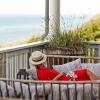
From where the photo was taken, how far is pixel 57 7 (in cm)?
753

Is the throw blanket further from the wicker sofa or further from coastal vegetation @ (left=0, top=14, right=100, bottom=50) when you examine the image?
coastal vegetation @ (left=0, top=14, right=100, bottom=50)

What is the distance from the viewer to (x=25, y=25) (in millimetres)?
6805

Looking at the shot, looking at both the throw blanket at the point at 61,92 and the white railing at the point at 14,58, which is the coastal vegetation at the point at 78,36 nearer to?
the white railing at the point at 14,58

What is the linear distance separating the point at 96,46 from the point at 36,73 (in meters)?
3.59

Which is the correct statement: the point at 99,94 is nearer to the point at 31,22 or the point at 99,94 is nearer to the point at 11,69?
the point at 11,69

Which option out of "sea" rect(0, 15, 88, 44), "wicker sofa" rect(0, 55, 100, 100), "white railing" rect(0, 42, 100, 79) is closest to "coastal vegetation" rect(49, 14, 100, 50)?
"sea" rect(0, 15, 88, 44)

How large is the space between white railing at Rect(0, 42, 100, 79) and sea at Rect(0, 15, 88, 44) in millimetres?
202

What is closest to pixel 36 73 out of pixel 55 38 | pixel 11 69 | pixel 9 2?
pixel 11 69

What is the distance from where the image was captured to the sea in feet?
20.2

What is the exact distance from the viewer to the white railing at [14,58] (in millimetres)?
6035

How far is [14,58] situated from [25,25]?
0.78m

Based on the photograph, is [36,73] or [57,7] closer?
[36,73]

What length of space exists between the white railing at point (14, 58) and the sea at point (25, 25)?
20cm

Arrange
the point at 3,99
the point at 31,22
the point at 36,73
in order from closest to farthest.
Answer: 1. the point at 3,99
2. the point at 36,73
3. the point at 31,22
